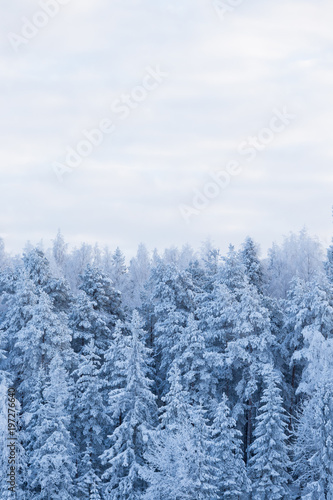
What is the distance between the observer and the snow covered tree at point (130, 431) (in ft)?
108

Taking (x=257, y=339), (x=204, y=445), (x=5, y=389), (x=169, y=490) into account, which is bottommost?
(x=169, y=490)

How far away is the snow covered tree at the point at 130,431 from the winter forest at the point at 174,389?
0.26 ft

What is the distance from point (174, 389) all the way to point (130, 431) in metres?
3.73

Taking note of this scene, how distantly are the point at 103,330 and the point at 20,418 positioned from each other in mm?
9901

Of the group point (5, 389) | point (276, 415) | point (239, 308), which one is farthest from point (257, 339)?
point (5, 389)

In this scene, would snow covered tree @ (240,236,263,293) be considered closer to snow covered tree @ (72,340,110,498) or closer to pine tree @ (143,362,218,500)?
snow covered tree @ (72,340,110,498)

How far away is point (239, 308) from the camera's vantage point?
128 feet

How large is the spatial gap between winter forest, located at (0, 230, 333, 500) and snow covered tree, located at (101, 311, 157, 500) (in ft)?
0.26

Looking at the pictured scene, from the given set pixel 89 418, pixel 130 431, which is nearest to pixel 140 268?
pixel 89 418

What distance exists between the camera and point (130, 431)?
33.8 meters

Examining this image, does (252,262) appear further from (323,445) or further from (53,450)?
(53,450)

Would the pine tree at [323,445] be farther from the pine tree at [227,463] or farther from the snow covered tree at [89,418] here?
the snow covered tree at [89,418]

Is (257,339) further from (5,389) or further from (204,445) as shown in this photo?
(5,389)

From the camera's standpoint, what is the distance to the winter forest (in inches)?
1228
